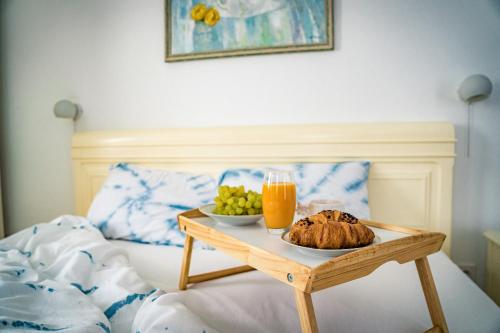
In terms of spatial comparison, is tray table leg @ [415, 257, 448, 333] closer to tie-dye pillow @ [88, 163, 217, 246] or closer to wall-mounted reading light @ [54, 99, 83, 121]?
tie-dye pillow @ [88, 163, 217, 246]

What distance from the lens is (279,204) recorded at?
3.09ft

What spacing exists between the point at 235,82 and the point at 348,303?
153cm

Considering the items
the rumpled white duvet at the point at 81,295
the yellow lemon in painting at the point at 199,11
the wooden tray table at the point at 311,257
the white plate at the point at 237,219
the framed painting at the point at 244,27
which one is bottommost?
the rumpled white duvet at the point at 81,295

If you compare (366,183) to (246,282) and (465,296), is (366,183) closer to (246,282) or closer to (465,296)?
(465,296)

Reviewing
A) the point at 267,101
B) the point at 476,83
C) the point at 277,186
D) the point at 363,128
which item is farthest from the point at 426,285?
the point at 267,101

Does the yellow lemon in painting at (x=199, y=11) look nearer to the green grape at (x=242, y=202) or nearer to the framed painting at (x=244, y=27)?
the framed painting at (x=244, y=27)

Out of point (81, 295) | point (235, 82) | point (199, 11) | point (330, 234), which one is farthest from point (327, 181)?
point (199, 11)

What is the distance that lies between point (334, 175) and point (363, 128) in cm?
34

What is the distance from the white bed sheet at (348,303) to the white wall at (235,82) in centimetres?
93

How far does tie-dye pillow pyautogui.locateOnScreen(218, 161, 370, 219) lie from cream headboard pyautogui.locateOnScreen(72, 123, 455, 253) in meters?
0.12

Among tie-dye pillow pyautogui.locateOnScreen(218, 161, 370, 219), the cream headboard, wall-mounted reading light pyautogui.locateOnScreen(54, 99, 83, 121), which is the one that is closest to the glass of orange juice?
tie-dye pillow pyautogui.locateOnScreen(218, 161, 370, 219)

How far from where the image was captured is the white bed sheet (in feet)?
2.97

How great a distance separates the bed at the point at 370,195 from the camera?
3.11 ft

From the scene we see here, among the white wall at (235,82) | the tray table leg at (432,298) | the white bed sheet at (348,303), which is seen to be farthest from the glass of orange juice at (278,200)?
the white wall at (235,82)
